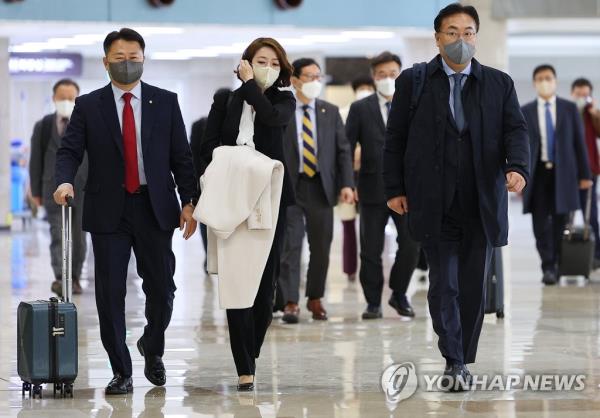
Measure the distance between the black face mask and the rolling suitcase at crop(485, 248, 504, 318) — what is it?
374 centimetres

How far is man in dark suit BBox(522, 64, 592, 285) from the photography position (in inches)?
522

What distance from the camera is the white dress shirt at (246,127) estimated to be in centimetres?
708

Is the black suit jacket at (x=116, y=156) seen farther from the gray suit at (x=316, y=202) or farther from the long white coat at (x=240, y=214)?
the gray suit at (x=316, y=202)

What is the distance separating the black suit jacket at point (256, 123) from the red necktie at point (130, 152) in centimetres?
41

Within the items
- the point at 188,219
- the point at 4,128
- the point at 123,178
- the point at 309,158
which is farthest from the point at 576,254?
the point at 4,128

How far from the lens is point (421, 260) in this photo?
44.0ft

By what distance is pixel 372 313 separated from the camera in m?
10.5

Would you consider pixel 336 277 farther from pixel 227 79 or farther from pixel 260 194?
pixel 227 79

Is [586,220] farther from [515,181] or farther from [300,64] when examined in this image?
[515,181]

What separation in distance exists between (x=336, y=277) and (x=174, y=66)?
18.6 m

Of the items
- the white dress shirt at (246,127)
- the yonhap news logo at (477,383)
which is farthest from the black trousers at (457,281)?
the white dress shirt at (246,127)

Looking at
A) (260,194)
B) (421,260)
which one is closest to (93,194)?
(260,194)

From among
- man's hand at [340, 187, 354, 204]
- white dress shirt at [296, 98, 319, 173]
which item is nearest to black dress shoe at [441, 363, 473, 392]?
man's hand at [340, 187, 354, 204]

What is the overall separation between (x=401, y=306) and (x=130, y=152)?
4.10 metres
